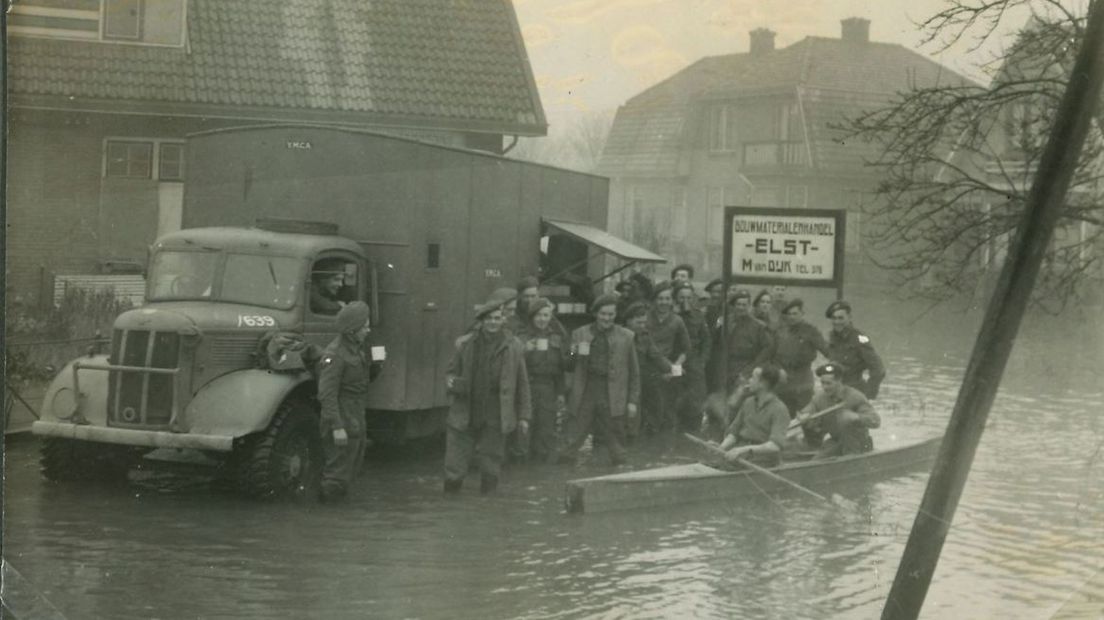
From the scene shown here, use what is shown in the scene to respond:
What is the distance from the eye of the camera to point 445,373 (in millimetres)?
11836

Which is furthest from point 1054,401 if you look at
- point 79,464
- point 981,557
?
point 79,464

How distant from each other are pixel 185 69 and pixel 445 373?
3.79 m

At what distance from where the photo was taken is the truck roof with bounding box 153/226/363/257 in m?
11.1

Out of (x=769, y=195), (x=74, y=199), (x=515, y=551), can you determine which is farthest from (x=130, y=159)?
(x=769, y=195)

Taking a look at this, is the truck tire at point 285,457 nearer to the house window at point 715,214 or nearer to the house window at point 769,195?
the house window at point 769,195

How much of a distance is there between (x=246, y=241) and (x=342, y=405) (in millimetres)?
1856

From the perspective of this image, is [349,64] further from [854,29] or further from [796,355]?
[854,29]

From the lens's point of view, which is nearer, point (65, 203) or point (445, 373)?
point (65, 203)

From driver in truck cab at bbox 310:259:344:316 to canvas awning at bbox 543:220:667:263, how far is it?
2.99 m

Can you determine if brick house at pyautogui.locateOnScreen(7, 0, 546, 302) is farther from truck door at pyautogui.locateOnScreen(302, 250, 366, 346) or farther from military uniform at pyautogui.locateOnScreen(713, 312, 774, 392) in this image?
military uniform at pyautogui.locateOnScreen(713, 312, 774, 392)

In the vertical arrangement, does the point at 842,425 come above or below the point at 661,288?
below

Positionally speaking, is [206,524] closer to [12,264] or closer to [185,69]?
[12,264]

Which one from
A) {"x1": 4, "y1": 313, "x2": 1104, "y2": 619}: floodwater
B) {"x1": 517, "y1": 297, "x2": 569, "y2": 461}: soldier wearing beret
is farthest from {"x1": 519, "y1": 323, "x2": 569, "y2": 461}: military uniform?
{"x1": 4, "y1": 313, "x2": 1104, "y2": 619}: floodwater

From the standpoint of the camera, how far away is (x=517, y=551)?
952 cm
